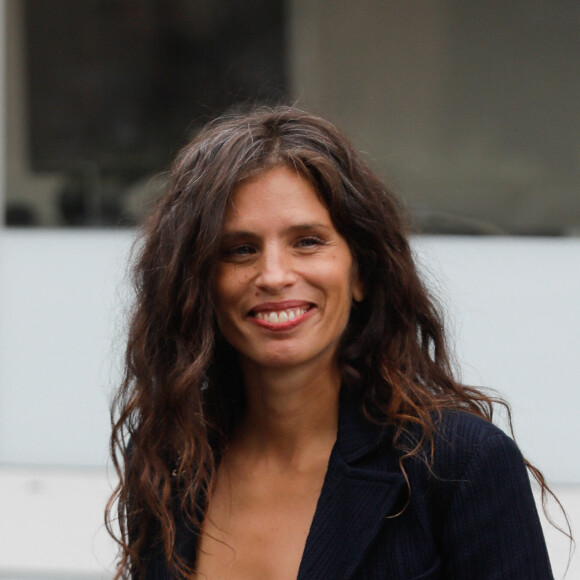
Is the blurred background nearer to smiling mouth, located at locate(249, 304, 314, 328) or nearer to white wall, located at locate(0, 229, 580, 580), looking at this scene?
white wall, located at locate(0, 229, 580, 580)

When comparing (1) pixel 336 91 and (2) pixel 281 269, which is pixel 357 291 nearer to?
(2) pixel 281 269

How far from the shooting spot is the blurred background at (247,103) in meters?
4.60

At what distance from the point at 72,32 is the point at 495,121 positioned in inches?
80.5

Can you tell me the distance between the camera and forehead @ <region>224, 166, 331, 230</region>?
2.25 meters

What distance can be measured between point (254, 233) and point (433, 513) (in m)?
0.73

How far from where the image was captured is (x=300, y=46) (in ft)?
15.5

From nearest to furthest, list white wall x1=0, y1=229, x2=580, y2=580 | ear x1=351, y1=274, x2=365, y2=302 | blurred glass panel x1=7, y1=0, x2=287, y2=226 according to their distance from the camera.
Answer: ear x1=351, y1=274, x2=365, y2=302, blurred glass panel x1=7, y1=0, x2=287, y2=226, white wall x1=0, y1=229, x2=580, y2=580

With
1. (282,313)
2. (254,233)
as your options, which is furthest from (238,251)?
(282,313)

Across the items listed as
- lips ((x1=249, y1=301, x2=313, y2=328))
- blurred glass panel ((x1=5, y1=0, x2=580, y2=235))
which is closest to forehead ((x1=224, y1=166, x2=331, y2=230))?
lips ((x1=249, y1=301, x2=313, y2=328))

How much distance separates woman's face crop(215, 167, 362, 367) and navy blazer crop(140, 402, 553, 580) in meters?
0.29

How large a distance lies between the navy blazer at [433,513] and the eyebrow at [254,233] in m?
0.49

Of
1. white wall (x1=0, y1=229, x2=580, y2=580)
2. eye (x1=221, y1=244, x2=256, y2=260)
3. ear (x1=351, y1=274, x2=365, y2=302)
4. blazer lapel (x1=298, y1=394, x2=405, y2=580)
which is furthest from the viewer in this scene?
white wall (x1=0, y1=229, x2=580, y2=580)

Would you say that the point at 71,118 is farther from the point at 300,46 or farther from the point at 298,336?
the point at 298,336

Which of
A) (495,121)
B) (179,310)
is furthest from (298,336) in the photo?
(495,121)
